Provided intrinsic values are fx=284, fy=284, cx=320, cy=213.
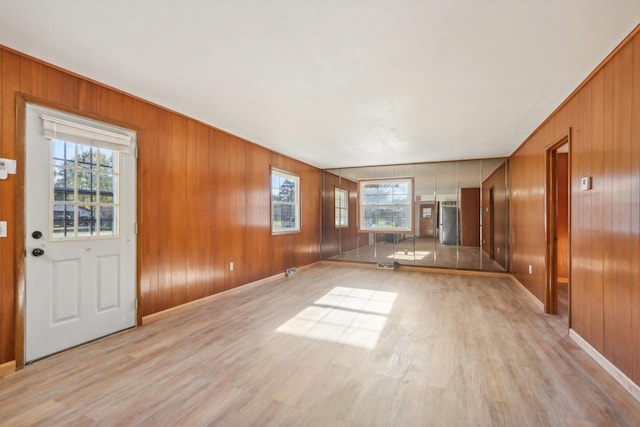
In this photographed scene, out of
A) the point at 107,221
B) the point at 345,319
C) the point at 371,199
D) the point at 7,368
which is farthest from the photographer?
the point at 371,199

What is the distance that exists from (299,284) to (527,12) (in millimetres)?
4470

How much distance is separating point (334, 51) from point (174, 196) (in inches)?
99.5

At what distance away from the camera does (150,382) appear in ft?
6.80

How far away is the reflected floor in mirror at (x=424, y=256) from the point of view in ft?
20.7

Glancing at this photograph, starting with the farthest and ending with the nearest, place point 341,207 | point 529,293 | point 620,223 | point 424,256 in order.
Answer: point 341,207
point 424,256
point 529,293
point 620,223

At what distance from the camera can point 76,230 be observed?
260cm

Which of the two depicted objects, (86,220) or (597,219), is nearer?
(597,219)

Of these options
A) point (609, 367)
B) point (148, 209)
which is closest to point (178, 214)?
point (148, 209)

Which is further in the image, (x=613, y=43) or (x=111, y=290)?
(x=111, y=290)

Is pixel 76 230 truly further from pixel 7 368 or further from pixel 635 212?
pixel 635 212

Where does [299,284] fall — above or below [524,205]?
below

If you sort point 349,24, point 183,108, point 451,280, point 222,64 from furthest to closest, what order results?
point 451,280 → point 183,108 → point 222,64 → point 349,24

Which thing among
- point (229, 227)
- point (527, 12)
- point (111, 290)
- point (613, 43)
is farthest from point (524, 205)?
point (111, 290)

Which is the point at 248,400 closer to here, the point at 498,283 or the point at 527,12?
the point at 527,12
